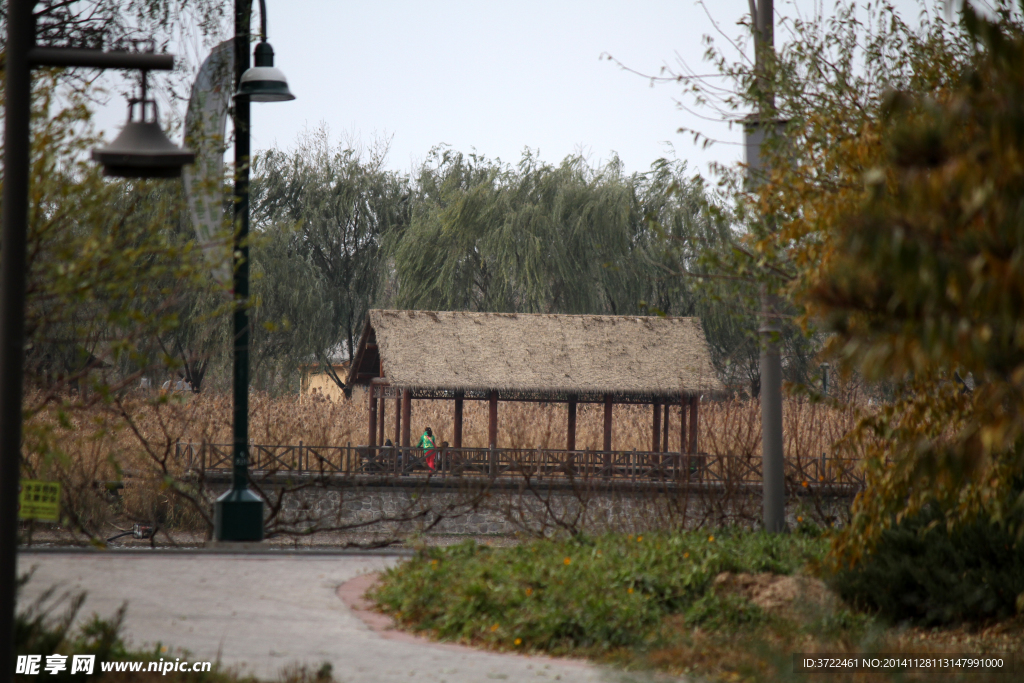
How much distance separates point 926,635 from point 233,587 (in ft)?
19.2

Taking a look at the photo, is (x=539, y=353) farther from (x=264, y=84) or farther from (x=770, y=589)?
(x=770, y=589)

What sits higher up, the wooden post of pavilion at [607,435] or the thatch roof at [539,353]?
the thatch roof at [539,353]

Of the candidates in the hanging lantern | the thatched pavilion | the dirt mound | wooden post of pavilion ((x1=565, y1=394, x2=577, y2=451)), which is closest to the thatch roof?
the thatched pavilion

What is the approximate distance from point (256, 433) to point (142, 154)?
1639 cm

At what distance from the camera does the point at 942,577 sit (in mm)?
7914

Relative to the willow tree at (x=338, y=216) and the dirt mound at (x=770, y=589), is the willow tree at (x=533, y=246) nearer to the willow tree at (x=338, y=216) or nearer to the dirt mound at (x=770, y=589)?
the willow tree at (x=338, y=216)

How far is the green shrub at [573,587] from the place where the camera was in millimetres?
7398

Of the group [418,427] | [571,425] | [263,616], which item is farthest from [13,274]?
[418,427]

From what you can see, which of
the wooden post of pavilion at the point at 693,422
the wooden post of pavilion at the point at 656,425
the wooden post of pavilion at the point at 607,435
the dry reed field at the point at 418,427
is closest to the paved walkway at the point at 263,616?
the dry reed field at the point at 418,427

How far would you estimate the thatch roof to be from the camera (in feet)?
Result: 71.9

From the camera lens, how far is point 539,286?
35.1 m

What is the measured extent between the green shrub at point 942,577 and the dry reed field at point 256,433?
1329 millimetres

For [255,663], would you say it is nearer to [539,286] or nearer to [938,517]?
[938,517]

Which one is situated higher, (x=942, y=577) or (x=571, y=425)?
(x=942, y=577)
